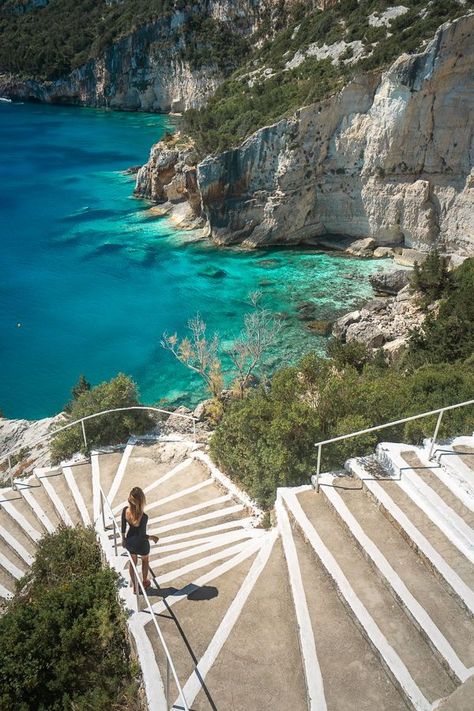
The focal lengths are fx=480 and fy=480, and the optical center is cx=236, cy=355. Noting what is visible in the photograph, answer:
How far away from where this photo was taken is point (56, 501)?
9.05m

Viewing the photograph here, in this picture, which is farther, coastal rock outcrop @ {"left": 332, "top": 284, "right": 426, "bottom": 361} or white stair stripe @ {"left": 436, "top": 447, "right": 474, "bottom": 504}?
coastal rock outcrop @ {"left": 332, "top": 284, "right": 426, "bottom": 361}

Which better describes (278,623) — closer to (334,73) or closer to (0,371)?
(0,371)

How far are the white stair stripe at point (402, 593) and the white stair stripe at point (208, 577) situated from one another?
1240mm

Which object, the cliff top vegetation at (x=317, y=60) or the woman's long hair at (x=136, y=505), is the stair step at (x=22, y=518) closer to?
the woman's long hair at (x=136, y=505)

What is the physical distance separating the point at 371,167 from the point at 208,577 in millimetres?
28013

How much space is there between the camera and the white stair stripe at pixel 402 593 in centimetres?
427

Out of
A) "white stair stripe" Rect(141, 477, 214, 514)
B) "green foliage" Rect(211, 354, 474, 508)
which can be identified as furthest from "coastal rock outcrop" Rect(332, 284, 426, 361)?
"white stair stripe" Rect(141, 477, 214, 514)

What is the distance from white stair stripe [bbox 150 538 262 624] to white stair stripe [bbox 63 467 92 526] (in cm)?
269

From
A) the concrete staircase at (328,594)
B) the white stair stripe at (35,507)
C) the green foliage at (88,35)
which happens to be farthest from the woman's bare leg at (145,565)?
the green foliage at (88,35)

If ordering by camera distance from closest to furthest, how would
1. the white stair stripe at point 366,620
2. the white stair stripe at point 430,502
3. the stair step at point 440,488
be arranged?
the white stair stripe at point 366,620, the white stair stripe at point 430,502, the stair step at point 440,488

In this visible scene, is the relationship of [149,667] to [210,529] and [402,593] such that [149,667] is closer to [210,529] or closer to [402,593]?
[402,593]

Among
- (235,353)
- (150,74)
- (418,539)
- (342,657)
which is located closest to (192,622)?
(342,657)

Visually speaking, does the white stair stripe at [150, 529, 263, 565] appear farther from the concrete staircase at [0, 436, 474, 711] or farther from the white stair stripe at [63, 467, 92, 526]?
the white stair stripe at [63, 467, 92, 526]

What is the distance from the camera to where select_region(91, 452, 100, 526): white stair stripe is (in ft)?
26.1
